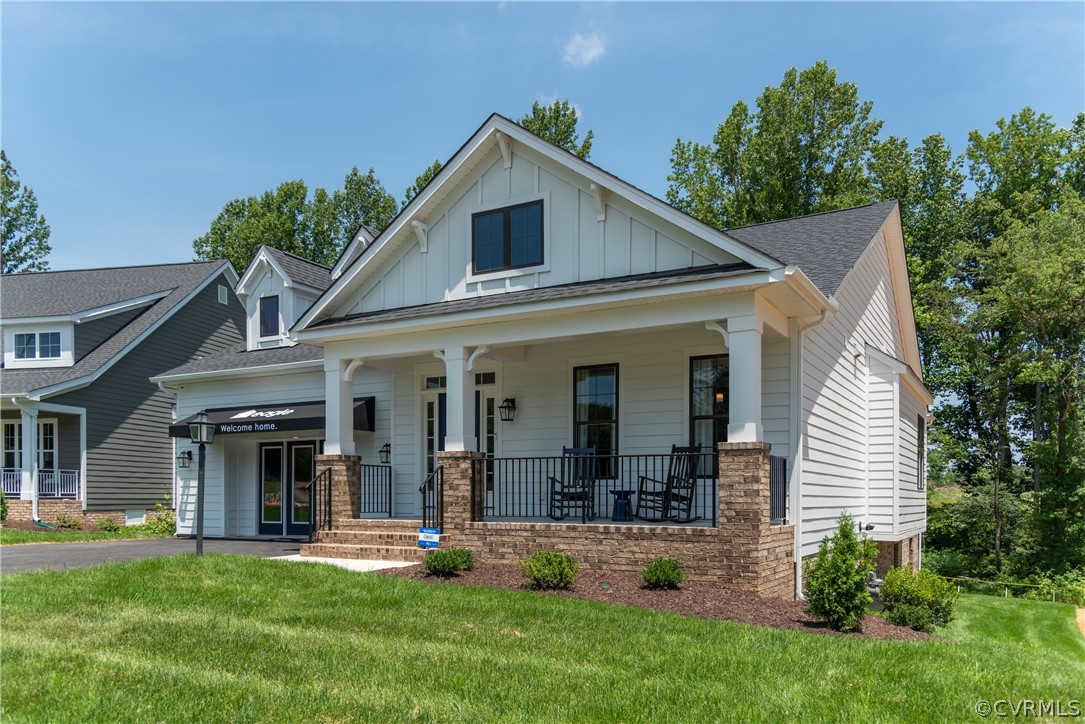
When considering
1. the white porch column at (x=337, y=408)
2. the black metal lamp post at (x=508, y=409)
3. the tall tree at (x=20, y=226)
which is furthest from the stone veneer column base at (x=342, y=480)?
the tall tree at (x=20, y=226)

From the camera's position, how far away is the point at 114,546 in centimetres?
1558

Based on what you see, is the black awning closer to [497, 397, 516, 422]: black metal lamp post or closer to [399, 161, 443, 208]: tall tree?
[497, 397, 516, 422]: black metal lamp post

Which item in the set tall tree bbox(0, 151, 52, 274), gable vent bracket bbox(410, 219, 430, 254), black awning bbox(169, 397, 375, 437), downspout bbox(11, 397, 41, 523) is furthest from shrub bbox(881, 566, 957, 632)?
tall tree bbox(0, 151, 52, 274)

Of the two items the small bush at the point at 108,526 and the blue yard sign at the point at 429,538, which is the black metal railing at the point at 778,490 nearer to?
the blue yard sign at the point at 429,538

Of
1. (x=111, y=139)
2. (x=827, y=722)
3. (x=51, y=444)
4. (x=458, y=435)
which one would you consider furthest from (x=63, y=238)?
(x=827, y=722)

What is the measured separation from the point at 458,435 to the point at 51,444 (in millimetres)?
16812

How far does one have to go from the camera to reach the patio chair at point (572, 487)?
1194cm

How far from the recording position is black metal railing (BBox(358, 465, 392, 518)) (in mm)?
15242

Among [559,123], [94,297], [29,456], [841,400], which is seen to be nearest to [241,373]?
[29,456]

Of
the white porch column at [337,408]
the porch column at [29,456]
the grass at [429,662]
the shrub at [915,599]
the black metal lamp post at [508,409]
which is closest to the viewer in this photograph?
the grass at [429,662]

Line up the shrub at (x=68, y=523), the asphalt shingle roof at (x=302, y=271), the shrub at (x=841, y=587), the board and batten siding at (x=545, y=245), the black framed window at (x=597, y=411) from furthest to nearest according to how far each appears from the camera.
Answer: the shrub at (x=68, y=523)
the asphalt shingle roof at (x=302, y=271)
the black framed window at (x=597, y=411)
the board and batten siding at (x=545, y=245)
the shrub at (x=841, y=587)

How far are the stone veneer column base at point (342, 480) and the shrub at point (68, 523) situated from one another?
11854mm

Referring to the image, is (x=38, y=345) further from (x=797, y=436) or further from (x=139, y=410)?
(x=797, y=436)

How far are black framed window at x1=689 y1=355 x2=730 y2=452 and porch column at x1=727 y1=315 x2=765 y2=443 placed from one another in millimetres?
1835
